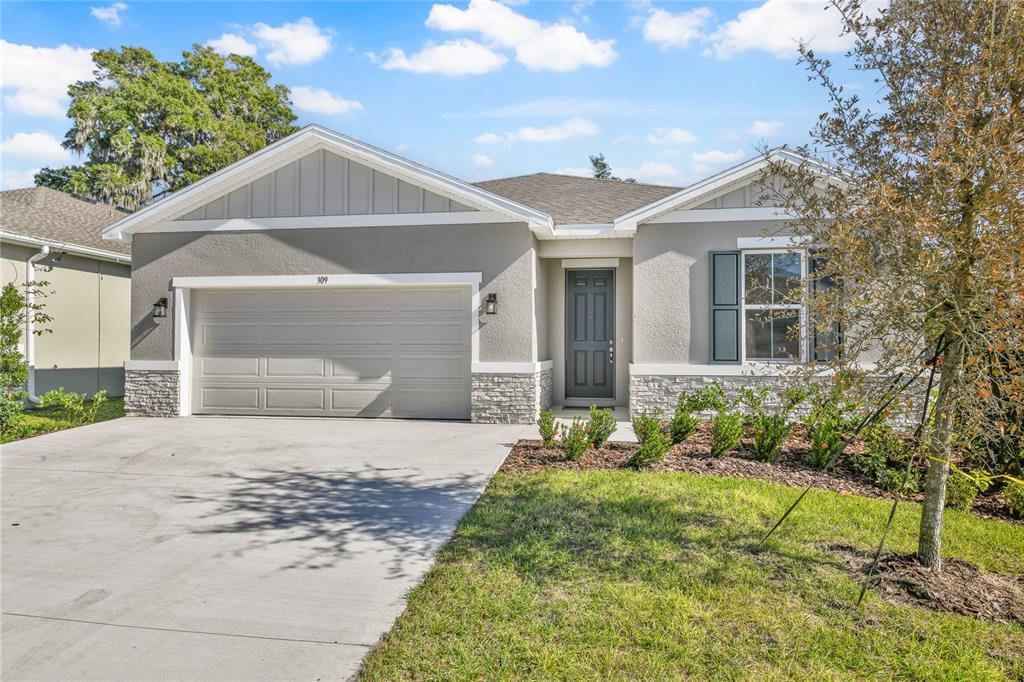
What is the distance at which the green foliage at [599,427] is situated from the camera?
269 inches

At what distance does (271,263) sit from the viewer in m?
10.0

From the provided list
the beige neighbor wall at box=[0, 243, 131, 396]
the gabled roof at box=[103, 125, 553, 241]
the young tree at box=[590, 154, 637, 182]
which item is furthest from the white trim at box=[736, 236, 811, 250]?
the young tree at box=[590, 154, 637, 182]

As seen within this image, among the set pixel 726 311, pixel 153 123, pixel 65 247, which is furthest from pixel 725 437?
pixel 153 123

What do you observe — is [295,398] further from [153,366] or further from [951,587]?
[951,587]

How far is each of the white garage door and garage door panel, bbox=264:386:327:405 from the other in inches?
0.7

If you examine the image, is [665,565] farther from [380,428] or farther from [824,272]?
[380,428]

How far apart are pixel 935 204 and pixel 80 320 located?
14146 mm

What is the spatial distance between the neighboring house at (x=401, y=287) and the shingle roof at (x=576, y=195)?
0.19 metres

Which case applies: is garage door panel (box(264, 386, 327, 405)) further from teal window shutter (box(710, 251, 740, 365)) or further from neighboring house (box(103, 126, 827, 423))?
teal window shutter (box(710, 251, 740, 365))

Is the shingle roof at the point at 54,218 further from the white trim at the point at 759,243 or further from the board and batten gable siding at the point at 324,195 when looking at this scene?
the white trim at the point at 759,243

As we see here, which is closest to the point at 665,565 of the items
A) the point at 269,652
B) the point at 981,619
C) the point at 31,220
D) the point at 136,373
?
the point at 981,619

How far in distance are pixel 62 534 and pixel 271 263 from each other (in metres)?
6.09

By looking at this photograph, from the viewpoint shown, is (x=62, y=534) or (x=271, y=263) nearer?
(x=62, y=534)

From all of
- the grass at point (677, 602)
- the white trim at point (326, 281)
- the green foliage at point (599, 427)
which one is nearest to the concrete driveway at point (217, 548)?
the grass at point (677, 602)
